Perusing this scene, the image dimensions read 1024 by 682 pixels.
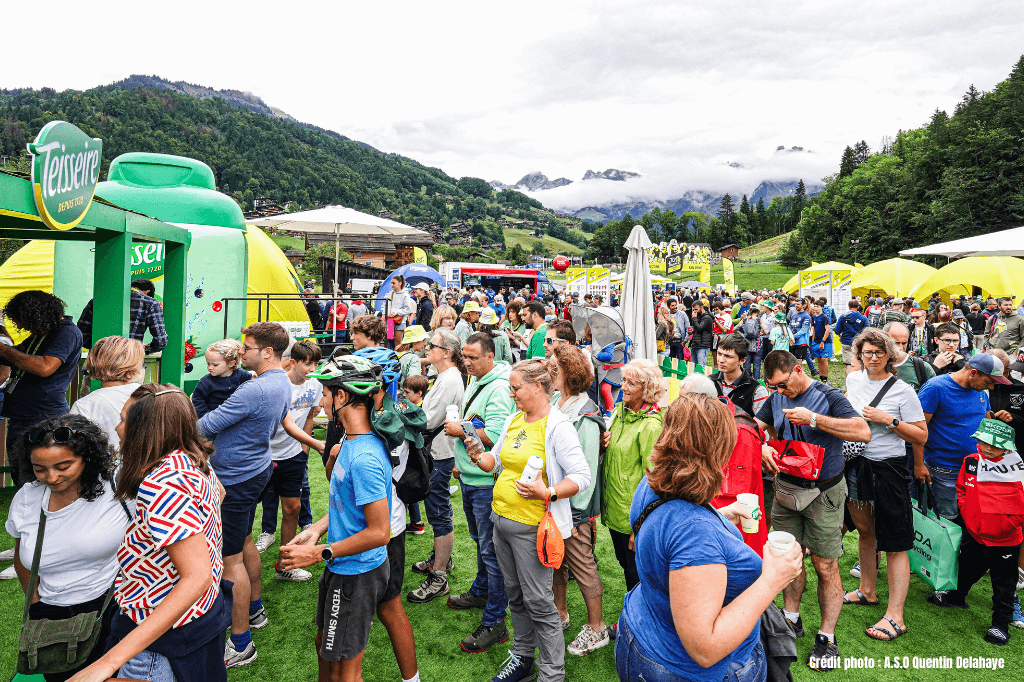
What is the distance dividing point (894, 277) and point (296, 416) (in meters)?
29.8

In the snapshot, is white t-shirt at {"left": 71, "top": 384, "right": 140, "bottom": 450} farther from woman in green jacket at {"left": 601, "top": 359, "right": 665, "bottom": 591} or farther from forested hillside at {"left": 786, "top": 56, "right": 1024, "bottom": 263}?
forested hillside at {"left": 786, "top": 56, "right": 1024, "bottom": 263}

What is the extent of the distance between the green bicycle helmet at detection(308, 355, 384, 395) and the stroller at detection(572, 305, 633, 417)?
344cm

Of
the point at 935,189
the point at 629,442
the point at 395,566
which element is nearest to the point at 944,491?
the point at 629,442

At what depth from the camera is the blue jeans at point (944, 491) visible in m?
3.90

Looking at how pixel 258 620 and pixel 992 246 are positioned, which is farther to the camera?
pixel 992 246

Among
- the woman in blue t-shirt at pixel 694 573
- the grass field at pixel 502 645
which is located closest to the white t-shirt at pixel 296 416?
the grass field at pixel 502 645

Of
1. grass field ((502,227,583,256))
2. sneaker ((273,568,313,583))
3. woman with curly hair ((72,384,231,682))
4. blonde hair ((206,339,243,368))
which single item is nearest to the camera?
woman with curly hair ((72,384,231,682))

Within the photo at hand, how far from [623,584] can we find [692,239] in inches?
5604

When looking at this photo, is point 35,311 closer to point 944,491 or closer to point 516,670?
point 516,670

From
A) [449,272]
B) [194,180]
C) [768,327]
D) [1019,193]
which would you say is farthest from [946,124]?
[194,180]

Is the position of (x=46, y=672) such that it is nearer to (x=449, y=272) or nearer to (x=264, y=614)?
(x=264, y=614)

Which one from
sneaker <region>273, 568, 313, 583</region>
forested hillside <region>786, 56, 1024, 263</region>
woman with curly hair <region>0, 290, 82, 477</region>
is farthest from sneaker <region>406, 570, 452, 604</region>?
forested hillside <region>786, 56, 1024, 263</region>

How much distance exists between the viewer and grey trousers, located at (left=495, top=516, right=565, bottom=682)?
112 inches

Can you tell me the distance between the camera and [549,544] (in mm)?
2701
